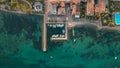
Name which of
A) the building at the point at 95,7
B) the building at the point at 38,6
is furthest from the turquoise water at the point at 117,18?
the building at the point at 38,6

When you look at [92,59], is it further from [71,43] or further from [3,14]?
[3,14]

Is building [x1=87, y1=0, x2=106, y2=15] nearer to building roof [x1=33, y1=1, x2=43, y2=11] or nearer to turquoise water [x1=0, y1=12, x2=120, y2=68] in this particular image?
turquoise water [x1=0, y1=12, x2=120, y2=68]

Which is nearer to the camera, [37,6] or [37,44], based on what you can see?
[37,6]

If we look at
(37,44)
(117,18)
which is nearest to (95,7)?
(117,18)

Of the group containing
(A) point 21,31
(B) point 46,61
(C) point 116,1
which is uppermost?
(C) point 116,1

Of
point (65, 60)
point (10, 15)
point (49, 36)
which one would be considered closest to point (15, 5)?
point (10, 15)

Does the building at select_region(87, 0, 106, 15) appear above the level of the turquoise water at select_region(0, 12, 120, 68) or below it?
above

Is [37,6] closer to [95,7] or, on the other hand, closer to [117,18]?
[95,7]

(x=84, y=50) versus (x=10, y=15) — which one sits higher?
(x=10, y=15)

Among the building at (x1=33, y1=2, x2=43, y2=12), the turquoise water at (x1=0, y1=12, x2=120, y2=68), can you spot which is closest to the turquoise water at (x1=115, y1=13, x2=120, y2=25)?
the turquoise water at (x1=0, y1=12, x2=120, y2=68)
